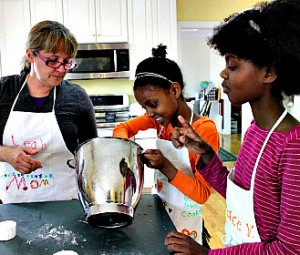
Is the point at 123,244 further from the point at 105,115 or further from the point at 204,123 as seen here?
the point at 105,115

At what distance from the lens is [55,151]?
1.33 meters

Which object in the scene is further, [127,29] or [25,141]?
[127,29]

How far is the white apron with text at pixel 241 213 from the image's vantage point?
0.80 m

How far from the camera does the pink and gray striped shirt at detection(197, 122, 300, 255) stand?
25.7 inches

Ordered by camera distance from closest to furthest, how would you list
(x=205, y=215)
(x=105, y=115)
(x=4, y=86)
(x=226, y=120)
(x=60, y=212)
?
(x=60, y=212), (x=4, y=86), (x=205, y=215), (x=105, y=115), (x=226, y=120)

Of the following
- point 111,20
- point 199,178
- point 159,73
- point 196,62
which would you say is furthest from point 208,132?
point 196,62

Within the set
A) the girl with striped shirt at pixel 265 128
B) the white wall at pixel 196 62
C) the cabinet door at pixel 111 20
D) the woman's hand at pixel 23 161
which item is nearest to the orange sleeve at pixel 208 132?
the girl with striped shirt at pixel 265 128

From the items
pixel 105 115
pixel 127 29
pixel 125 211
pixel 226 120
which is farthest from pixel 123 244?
pixel 226 120

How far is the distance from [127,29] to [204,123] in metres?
2.18

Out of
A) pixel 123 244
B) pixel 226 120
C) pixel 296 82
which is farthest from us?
pixel 226 120

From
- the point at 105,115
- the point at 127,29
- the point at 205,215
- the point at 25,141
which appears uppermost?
the point at 127,29

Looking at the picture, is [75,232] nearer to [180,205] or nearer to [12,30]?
[180,205]

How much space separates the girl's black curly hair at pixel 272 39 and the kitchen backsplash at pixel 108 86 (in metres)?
2.60

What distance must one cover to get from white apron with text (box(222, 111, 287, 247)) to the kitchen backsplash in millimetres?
2501
